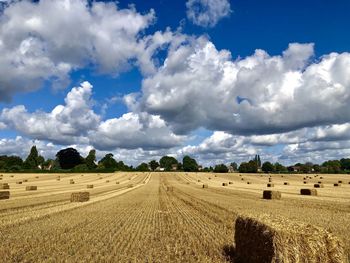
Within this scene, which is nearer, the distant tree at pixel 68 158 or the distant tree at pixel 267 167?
the distant tree at pixel 267 167

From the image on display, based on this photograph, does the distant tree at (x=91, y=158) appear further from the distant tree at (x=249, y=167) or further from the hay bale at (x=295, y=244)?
the hay bale at (x=295, y=244)

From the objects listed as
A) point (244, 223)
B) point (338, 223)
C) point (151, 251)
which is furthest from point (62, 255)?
point (338, 223)

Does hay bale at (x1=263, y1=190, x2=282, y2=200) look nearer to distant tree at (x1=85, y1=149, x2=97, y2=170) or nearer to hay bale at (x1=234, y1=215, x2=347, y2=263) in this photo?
hay bale at (x1=234, y1=215, x2=347, y2=263)

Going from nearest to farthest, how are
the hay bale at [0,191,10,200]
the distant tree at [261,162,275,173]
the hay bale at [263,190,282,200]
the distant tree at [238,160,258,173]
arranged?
the hay bale at [0,191,10,200] < the hay bale at [263,190,282,200] < the distant tree at [238,160,258,173] < the distant tree at [261,162,275,173]

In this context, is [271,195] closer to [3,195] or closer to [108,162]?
[3,195]

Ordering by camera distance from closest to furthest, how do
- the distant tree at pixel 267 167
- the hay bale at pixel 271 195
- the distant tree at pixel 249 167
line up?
the hay bale at pixel 271 195 → the distant tree at pixel 249 167 → the distant tree at pixel 267 167

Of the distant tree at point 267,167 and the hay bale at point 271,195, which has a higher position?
the distant tree at point 267,167

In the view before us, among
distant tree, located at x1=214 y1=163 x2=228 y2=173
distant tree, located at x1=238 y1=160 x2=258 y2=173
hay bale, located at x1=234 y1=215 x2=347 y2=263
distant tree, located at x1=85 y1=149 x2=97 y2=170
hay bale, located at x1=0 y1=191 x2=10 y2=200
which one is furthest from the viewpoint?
distant tree, located at x1=85 y1=149 x2=97 y2=170

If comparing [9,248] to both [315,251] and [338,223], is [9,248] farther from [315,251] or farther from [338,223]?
[338,223]

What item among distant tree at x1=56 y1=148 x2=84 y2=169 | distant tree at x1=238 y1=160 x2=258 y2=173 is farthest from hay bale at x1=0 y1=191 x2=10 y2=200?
distant tree at x1=56 y1=148 x2=84 y2=169

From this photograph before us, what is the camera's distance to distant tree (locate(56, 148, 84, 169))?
19388 cm

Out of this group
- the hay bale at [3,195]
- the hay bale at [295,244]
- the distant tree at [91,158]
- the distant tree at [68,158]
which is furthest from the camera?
the distant tree at [68,158]

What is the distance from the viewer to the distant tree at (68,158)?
194 m

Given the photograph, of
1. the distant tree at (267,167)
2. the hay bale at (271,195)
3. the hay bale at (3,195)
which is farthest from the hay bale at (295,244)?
the distant tree at (267,167)
